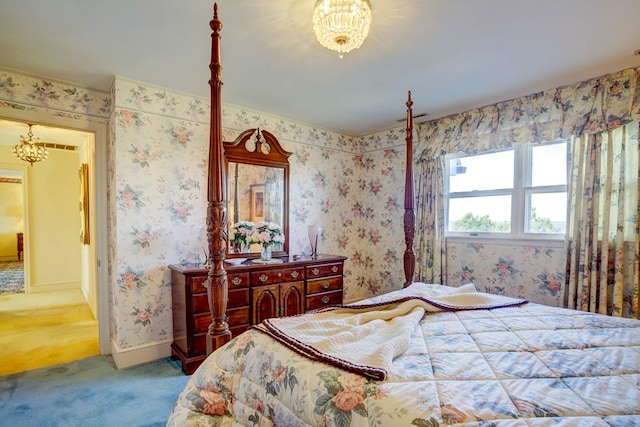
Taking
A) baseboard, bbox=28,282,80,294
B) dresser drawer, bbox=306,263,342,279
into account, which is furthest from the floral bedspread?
baseboard, bbox=28,282,80,294

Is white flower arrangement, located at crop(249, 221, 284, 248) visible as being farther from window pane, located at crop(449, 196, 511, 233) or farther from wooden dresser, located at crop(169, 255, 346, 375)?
window pane, located at crop(449, 196, 511, 233)

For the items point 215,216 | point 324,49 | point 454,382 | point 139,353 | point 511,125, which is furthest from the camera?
point 511,125

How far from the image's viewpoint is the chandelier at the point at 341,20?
5.16ft

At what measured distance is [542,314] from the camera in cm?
167

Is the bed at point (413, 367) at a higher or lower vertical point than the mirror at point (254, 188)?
lower

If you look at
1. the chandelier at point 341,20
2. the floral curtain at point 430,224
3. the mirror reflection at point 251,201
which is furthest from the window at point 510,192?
the chandelier at point 341,20

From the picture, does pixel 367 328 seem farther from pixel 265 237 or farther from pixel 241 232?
pixel 241 232

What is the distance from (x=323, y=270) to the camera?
3.44 m

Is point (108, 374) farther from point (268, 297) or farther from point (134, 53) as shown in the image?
point (134, 53)

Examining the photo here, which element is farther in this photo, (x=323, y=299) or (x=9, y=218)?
(x=9, y=218)

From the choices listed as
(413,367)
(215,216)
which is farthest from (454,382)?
(215,216)

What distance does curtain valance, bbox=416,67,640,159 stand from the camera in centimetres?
254

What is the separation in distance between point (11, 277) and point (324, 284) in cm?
715

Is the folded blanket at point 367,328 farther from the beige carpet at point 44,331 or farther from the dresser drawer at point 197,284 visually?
the beige carpet at point 44,331
